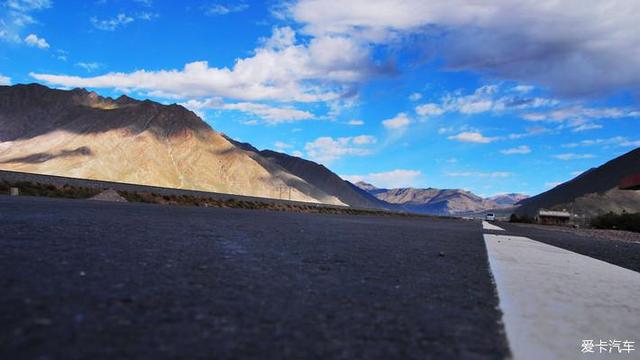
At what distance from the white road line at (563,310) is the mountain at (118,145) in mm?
133649

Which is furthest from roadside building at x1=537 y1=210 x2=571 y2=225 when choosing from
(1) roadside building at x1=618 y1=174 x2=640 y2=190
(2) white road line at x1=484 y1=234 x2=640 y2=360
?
(2) white road line at x1=484 y1=234 x2=640 y2=360

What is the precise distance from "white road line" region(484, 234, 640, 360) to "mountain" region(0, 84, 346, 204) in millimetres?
133649

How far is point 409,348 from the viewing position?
121 inches

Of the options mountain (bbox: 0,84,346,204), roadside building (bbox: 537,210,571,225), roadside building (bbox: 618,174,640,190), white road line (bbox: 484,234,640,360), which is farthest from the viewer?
mountain (bbox: 0,84,346,204)

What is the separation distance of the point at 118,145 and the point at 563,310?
150844 mm

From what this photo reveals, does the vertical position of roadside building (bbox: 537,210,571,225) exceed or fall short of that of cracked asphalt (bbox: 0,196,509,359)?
it exceeds it

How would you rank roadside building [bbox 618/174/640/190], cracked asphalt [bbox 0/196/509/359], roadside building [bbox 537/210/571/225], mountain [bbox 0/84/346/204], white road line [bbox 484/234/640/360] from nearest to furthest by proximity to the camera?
cracked asphalt [bbox 0/196/509/359] → white road line [bbox 484/234/640/360] → roadside building [bbox 618/174/640/190] → roadside building [bbox 537/210/571/225] → mountain [bbox 0/84/346/204]

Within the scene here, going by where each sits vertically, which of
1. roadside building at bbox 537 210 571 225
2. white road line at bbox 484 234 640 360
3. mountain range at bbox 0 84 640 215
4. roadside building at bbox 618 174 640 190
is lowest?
white road line at bbox 484 234 640 360

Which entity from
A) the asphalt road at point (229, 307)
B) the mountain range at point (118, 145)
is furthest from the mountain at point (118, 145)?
the asphalt road at point (229, 307)

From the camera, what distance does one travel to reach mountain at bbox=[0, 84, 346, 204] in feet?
457

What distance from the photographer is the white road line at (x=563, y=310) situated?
349cm

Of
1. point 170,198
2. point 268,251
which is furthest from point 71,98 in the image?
point 268,251

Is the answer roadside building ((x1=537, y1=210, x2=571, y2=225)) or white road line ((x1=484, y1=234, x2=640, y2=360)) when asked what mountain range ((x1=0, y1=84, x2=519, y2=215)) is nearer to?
roadside building ((x1=537, y1=210, x2=571, y2=225))

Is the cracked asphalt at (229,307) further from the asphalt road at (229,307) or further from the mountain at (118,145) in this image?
the mountain at (118,145)
